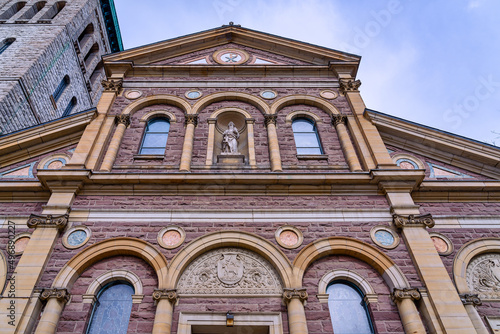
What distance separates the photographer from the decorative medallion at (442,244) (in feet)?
28.1

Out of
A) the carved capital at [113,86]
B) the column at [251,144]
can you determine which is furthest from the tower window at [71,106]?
the column at [251,144]

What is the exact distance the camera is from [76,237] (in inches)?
336

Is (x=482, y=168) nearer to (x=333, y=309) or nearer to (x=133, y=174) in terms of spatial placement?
(x=333, y=309)

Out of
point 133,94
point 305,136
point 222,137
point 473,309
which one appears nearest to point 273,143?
point 305,136

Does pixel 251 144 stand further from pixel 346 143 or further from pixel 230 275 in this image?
pixel 230 275

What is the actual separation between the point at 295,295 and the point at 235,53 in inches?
418

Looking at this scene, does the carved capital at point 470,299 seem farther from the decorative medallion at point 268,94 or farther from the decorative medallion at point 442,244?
the decorative medallion at point 268,94

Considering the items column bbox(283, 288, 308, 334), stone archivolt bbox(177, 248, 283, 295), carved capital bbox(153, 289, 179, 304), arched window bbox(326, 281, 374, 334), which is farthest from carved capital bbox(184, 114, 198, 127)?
arched window bbox(326, 281, 374, 334)

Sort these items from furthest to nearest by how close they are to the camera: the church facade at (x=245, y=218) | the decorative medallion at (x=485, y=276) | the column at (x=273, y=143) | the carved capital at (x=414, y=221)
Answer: the column at (x=273, y=143) < the carved capital at (x=414, y=221) < the decorative medallion at (x=485, y=276) < the church facade at (x=245, y=218)

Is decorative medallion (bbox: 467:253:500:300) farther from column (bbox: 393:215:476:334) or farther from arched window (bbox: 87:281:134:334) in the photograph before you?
arched window (bbox: 87:281:134:334)

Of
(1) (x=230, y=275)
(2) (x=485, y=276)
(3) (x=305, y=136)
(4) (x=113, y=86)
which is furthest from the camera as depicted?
(4) (x=113, y=86)

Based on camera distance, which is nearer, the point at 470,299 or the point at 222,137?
the point at 470,299

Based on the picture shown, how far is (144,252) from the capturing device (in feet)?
27.1

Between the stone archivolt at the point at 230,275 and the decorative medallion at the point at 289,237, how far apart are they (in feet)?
1.98
